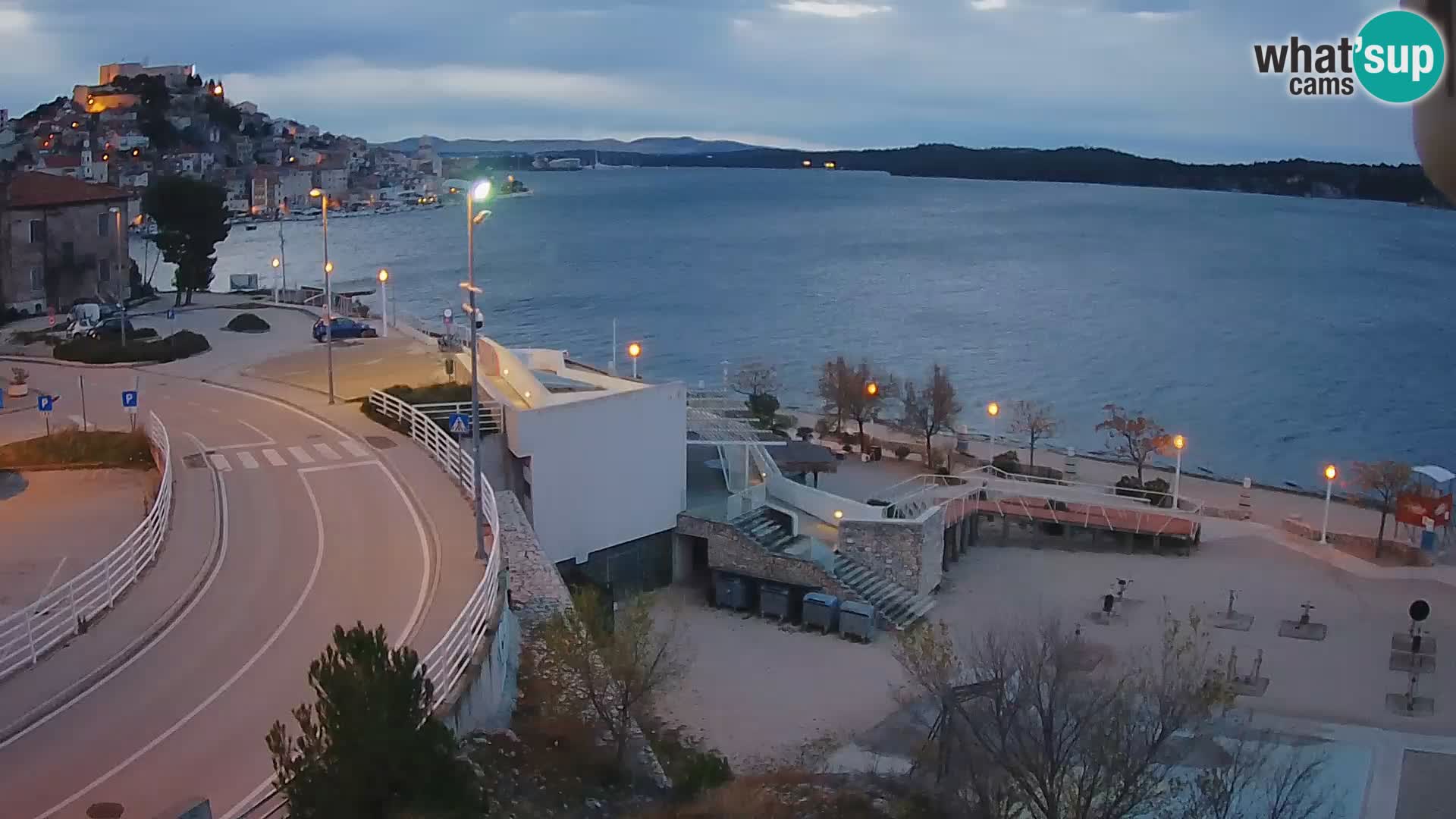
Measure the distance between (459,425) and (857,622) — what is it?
25.9 ft

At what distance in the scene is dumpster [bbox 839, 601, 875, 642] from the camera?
75.3 feet

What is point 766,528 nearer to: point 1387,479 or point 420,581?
point 420,581

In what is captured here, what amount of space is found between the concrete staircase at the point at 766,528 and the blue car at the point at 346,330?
662 inches

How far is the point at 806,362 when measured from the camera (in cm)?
7056

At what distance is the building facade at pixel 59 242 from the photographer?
144ft

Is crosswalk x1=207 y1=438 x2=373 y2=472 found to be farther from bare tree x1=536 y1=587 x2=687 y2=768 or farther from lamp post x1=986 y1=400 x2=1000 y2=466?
lamp post x1=986 y1=400 x2=1000 y2=466

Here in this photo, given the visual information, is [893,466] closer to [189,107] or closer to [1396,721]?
[1396,721]

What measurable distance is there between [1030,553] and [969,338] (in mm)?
→ 51985

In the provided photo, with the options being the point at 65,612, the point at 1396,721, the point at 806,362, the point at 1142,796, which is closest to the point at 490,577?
the point at 65,612

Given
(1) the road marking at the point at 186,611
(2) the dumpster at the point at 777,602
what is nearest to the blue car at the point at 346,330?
(1) the road marking at the point at 186,611

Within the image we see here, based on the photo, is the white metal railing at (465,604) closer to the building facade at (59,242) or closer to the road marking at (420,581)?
the road marking at (420,581)

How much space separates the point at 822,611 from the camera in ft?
76.8

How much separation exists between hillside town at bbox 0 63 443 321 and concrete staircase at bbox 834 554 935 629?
3046cm

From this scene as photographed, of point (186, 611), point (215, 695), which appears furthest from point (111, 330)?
point (215, 695)
